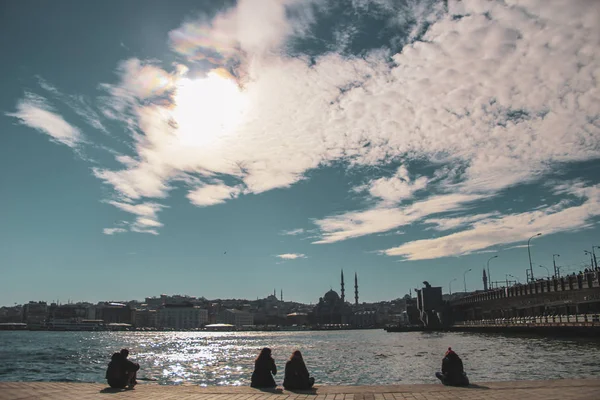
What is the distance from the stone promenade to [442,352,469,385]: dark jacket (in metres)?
0.61

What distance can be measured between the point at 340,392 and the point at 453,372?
14.0 ft

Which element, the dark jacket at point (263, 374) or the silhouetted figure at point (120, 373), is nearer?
the silhouetted figure at point (120, 373)

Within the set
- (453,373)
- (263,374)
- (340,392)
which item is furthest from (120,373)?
(453,373)

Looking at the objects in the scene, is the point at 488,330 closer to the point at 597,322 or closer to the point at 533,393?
the point at 597,322

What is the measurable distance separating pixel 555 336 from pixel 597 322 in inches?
614

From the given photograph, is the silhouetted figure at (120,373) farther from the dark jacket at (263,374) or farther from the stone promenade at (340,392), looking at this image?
the dark jacket at (263,374)

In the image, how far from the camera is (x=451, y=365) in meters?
16.4

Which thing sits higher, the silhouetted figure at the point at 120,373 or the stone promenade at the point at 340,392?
the silhouetted figure at the point at 120,373

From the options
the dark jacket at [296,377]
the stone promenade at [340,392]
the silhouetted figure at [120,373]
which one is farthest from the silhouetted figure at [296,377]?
the silhouetted figure at [120,373]

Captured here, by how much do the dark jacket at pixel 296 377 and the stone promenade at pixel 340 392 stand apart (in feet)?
1.71

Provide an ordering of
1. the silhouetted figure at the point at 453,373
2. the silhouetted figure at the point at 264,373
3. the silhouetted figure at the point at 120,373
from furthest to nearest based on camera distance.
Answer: the silhouetted figure at the point at 264,373
the silhouetted figure at the point at 120,373
the silhouetted figure at the point at 453,373

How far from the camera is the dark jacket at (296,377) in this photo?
1606 cm

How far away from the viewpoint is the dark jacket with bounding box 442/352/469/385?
631 inches

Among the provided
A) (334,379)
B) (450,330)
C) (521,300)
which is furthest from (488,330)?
(334,379)
